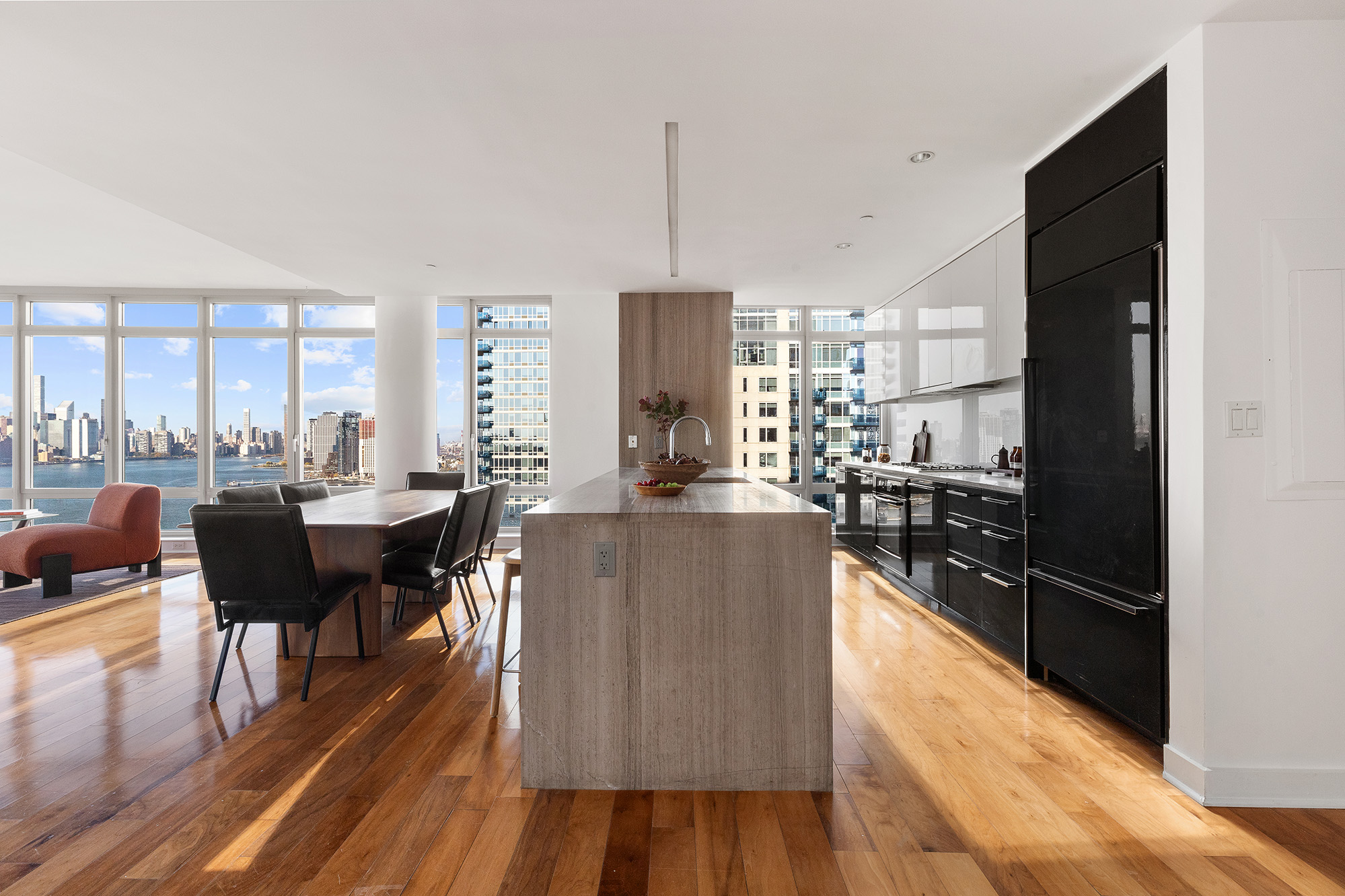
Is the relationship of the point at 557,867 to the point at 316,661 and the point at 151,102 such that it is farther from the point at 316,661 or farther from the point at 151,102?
the point at 151,102

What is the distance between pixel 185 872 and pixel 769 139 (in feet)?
10.8

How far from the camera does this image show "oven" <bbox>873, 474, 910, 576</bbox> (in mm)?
4789

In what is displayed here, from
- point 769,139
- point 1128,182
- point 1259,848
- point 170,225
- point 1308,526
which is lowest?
point 1259,848

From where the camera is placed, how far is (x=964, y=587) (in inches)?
153

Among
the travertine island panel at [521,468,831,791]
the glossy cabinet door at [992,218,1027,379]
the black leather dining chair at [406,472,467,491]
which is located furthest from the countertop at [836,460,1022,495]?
the black leather dining chair at [406,472,467,491]

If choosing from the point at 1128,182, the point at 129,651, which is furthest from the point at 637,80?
the point at 129,651

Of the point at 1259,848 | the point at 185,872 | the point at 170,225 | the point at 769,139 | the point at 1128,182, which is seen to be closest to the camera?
the point at 185,872

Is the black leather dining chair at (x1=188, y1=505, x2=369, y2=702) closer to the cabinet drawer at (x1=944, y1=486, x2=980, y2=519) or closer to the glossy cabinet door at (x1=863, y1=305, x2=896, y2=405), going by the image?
the cabinet drawer at (x1=944, y1=486, x2=980, y2=519)

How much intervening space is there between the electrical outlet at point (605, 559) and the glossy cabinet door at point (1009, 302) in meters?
2.75

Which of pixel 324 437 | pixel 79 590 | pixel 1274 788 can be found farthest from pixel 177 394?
pixel 1274 788

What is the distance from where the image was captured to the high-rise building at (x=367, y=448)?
705 centimetres

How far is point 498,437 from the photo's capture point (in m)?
7.12

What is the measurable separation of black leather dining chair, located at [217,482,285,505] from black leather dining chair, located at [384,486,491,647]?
710 millimetres

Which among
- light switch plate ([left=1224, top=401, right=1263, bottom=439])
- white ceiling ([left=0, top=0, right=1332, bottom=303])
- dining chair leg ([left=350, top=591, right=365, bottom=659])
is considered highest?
white ceiling ([left=0, top=0, right=1332, bottom=303])
